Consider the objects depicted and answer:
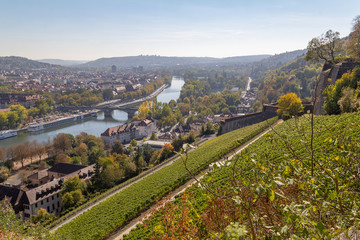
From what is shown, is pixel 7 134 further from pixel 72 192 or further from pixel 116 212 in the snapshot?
pixel 116 212

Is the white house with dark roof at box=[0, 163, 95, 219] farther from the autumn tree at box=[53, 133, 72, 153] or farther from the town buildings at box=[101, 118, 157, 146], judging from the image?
the town buildings at box=[101, 118, 157, 146]

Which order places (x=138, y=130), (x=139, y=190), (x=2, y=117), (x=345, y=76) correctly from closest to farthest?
(x=139, y=190) < (x=345, y=76) < (x=138, y=130) < (x=2, y=117)

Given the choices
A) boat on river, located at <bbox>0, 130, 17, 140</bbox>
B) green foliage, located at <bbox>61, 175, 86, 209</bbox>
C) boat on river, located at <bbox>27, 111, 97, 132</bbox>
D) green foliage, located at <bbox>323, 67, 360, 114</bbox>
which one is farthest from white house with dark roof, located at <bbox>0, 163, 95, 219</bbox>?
boat on river, located at <bbox>27, 111, 97, 132</bbox>

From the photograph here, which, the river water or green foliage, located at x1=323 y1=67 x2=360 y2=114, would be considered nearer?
green foliage, located at x1=323 y1=67 x2=360 y2=114

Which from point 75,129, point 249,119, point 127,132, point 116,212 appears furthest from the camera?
point 75,129

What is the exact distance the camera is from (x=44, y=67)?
562 ft

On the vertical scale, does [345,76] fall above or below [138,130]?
above

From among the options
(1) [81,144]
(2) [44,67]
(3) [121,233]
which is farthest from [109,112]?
(2) [44,67]

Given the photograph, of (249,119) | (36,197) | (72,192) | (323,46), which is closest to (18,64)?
(36,197)

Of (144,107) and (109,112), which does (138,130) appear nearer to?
(144,107)

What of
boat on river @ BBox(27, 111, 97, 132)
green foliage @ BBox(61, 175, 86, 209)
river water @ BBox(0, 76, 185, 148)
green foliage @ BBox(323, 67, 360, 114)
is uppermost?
green foliage @ BBox(323, 67, 360, 114)

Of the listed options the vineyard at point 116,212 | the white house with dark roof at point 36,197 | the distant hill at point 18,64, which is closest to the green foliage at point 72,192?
the white house with dark roof at point 36,197

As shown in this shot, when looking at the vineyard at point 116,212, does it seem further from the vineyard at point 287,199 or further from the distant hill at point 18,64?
the distant hill at point 18,64

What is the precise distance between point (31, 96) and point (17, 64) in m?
126
